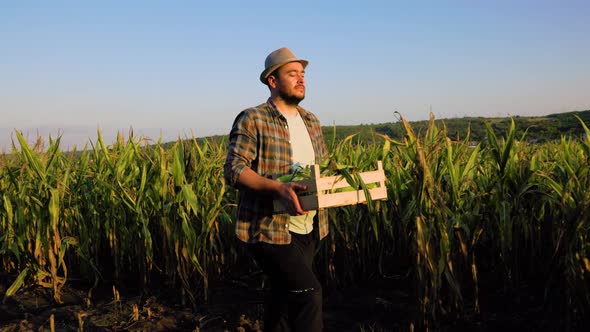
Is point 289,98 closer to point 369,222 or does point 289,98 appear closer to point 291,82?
point 291,82

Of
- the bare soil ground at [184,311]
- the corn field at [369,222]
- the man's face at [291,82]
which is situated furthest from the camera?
the bare soil ground at [184,311]

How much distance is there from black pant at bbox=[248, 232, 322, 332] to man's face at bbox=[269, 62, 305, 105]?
0.71m

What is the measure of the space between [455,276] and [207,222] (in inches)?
69.8

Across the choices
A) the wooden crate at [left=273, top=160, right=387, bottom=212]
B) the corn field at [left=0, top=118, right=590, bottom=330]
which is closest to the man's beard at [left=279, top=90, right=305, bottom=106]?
the wooden crate at [left=273, top=160, right=387, bottom=212]

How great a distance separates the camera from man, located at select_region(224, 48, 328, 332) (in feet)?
8.36

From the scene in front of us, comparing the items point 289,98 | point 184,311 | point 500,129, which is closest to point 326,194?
point 289,98

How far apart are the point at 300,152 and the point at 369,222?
1.67 metres

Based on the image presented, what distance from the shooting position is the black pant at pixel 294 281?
2549mm

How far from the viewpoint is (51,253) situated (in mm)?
4441

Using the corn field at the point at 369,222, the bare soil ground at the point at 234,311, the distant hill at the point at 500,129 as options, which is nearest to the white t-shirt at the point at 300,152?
the corn field at the point at 369,222

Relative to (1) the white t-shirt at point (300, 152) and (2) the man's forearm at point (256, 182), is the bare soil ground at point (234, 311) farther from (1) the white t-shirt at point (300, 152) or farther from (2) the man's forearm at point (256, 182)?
(2) the man's forearm at point (256, 182)

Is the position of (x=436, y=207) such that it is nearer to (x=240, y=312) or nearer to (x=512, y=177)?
(x=512, y=177)

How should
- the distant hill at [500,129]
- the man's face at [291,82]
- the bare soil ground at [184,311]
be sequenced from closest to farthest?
the man's face at [291,82], the bare soil ground at [184,311], the distant hill at [500,129]

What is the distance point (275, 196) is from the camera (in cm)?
238
